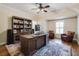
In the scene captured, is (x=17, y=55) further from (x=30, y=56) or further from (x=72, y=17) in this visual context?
(x=72, y=17)

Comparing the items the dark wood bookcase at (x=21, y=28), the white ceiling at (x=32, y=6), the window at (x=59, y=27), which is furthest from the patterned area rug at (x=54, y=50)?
the white ceiling at (x=32, y=6)

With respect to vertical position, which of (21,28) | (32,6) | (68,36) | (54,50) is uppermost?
(32,6)

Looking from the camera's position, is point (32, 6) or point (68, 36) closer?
point (32, 6)

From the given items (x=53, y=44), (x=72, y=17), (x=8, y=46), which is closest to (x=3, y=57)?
Result: (x=8, y=46)

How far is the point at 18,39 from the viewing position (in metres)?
2.47

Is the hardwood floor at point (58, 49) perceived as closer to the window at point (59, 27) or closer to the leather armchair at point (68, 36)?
the leather armchair at point (68, 36)

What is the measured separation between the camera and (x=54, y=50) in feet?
7.47

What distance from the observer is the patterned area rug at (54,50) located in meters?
2.22

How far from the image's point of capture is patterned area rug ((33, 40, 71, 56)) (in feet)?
7.29

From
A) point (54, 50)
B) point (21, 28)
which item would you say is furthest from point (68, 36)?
point (21, 28)

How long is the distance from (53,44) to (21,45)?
0.78m

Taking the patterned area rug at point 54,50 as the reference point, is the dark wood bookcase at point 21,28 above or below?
above

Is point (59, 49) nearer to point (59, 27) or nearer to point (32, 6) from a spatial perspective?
point (59, 27)

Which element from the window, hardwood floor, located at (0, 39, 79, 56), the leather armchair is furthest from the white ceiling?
hardwood floor, located at (0, 39, 79, 56)
